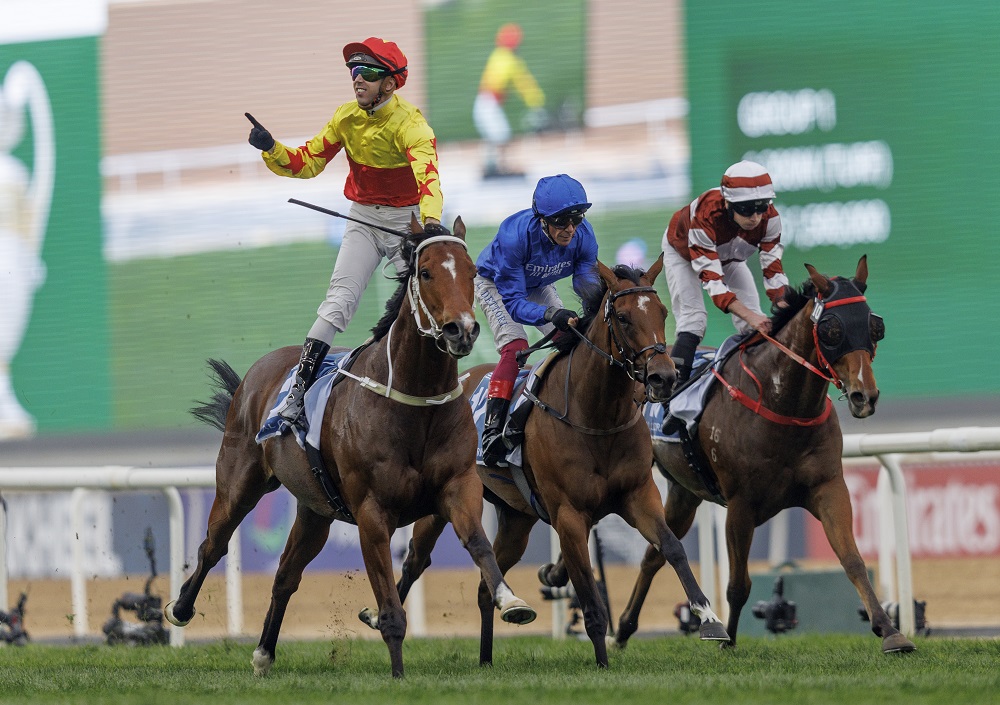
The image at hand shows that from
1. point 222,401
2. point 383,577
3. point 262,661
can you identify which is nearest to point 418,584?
point 222,401

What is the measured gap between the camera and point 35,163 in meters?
17.2

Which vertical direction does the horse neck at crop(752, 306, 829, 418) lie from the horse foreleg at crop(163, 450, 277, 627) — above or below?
above

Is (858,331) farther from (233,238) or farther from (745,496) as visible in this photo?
(233,238)

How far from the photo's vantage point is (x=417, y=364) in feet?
18.6

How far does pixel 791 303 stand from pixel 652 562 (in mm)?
1438

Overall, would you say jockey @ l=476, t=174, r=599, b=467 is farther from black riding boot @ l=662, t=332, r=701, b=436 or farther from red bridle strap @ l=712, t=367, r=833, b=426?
red bridle strap @ l=712, t=367, r=833, b=426

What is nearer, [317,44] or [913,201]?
[913,201]

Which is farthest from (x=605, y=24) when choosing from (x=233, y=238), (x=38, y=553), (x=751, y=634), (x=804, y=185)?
(x=751, y=634)

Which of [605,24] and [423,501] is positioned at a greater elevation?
[605,24]

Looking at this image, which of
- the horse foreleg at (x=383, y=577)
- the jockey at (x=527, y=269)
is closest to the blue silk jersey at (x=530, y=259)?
the jockey at (x=527, y=269)

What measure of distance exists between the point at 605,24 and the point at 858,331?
1066 cm

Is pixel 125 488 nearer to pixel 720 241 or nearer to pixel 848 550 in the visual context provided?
pixel 720 241

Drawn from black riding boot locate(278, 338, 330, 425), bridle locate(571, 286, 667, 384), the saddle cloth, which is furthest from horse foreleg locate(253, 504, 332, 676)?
bridle locate(571, 286, 667, 384)

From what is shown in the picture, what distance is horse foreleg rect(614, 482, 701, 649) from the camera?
7.02 metres
